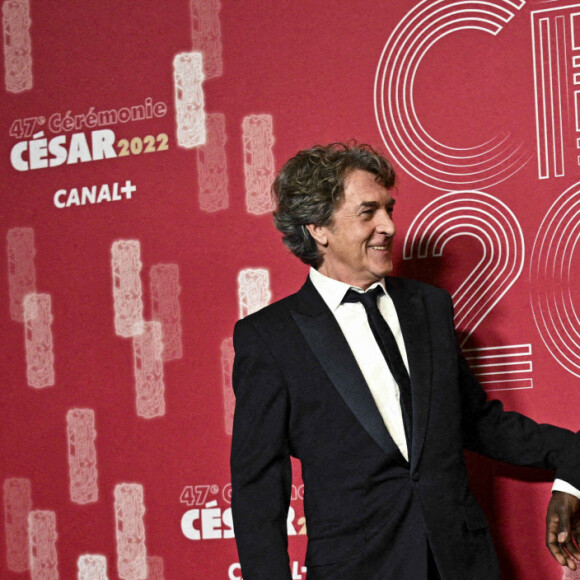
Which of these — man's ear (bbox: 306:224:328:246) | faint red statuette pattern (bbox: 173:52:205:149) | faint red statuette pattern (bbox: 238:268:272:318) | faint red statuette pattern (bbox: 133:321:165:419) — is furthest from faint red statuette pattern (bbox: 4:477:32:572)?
man's ear (bbox: 306:224:328:246)

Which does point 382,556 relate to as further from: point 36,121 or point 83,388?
point 36,121

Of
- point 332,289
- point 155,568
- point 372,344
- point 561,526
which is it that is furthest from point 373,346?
point 155,568

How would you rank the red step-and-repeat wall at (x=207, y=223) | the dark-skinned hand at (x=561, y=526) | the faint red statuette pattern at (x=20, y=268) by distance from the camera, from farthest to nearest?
1. the faint red statuette pattern at (x=20, y=268)
2. the red step-and-repeat wall at (x=207, y=223)
3. the dark-skinned hand at (x=561, y=526)

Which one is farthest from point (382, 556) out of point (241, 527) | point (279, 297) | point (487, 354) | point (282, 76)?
point (282, 76)

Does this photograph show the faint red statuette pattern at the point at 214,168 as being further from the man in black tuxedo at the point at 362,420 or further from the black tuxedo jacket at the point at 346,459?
the black tuxedo jacket at the point at 346,459

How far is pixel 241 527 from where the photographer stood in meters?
1.69

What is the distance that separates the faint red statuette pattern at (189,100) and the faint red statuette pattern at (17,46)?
1.63 ft

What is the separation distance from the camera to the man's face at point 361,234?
1.80 metres

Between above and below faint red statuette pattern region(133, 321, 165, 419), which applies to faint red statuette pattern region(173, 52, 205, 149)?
above

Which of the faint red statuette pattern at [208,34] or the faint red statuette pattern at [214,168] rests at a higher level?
the faint red statuette pattern at [208,34]

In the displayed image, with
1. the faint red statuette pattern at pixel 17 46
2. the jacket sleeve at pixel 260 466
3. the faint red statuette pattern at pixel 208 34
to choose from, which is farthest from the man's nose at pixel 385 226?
the faint red statuette pattern at pixel 17 46

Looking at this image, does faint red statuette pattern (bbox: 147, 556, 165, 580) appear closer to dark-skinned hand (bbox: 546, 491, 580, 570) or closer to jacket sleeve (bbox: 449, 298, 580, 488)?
jacket sleeve (bbox: 449, 298, 580, 488)

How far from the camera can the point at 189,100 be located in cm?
237

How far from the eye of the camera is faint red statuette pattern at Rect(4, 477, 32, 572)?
246 cm
